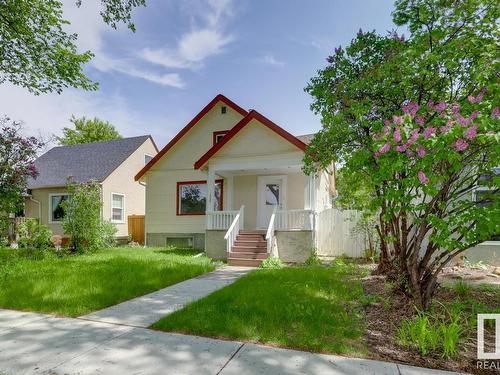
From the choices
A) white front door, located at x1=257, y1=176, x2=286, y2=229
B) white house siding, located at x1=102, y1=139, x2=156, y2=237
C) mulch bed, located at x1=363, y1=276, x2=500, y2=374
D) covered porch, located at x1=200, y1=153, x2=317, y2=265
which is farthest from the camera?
white house siding, located at x1=102, y1=139, x2=156, y2=237

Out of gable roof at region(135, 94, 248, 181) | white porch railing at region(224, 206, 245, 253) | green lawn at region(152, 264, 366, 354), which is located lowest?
green lawn at region(152, 264, 366, 354)

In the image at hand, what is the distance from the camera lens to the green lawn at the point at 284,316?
347 centimetres

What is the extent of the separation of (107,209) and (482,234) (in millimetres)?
16936

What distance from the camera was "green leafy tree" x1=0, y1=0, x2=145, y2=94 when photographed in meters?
10.1

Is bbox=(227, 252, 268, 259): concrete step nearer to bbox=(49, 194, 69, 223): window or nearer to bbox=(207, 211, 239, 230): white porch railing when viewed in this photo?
bbox=(207, 211, 239, 230): white porch railing

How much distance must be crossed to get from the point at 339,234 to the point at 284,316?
24.2 ft

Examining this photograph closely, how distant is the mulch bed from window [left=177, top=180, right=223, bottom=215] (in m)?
9.96

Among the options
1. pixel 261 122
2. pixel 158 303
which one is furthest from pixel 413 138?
pixel 261 122

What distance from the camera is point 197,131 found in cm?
1480

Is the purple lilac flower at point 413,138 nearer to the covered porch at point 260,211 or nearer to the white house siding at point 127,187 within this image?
the covered porch at point 260,211

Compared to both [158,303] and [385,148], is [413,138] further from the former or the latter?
[158,303]

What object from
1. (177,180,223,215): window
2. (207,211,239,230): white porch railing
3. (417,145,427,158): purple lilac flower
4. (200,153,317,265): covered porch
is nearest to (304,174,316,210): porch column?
(200,153,317,265): covered porch

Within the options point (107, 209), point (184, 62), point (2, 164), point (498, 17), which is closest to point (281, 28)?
point (184, 62)

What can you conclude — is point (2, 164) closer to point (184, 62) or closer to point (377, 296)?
point (184, 62)
